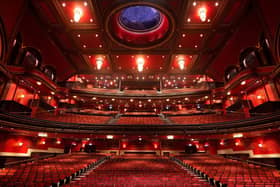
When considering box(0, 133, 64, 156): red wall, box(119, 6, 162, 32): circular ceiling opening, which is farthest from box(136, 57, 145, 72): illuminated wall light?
box(0, 133, 64, 156): red wall

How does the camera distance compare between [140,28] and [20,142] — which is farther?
[140,28]

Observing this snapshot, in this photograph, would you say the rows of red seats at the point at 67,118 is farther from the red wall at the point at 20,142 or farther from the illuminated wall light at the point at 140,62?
the illuminated wall light at the point at 140,62

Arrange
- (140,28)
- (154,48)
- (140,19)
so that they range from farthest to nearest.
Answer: (154,48), (140,19), (140,28)

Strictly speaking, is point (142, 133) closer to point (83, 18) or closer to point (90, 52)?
point (90, 52)

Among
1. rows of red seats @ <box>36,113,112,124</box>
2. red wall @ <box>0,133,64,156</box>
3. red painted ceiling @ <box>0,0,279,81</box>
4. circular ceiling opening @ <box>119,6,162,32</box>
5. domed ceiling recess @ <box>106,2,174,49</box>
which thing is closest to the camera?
red painted ceiling @ <box>0,0,279,81</box>

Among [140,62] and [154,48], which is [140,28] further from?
[140,62]

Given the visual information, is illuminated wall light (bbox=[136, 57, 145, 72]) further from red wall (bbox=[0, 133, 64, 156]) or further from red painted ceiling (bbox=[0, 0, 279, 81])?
red wall (bbox=[0, 133, 64, 156])

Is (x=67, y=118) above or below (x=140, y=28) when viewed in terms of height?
below

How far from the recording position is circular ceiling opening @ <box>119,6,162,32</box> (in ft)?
41.1

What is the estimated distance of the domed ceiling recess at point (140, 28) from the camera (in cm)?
1210

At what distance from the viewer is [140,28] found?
1295cm

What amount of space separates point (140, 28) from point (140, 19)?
870 mm

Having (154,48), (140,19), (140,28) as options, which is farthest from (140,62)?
(140,19)

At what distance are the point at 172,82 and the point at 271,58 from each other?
1088 centimetres
